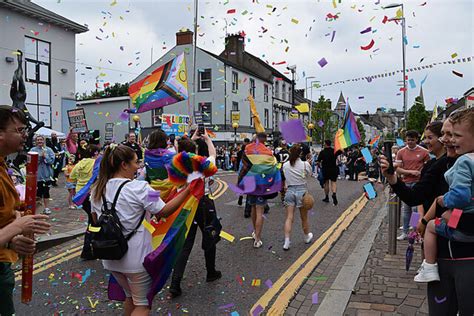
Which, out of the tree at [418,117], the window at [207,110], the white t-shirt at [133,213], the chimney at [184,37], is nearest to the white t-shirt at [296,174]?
the white t-shirt at [133,213]

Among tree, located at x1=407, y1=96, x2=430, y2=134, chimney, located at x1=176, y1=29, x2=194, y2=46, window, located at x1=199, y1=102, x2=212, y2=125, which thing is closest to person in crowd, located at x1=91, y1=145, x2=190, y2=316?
window, located at x1=199, y1=102, x2=212, y2=125

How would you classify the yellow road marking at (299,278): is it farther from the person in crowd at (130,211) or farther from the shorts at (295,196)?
the person in crowd at (130,211)

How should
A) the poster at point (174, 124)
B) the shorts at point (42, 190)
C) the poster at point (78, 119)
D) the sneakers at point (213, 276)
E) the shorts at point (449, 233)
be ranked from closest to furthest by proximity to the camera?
the shorts at point (449, 233) < the sneakers at point (213, 276) < the shorts at point (42, 190) < the poster at point (78, 119) < the poster at point (174, 124)

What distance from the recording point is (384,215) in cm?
969

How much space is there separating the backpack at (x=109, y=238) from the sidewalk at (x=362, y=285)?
2177 millimetres

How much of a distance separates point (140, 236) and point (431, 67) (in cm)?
1217

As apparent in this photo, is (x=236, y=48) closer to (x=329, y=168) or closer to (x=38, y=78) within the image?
(x=38, y=78)

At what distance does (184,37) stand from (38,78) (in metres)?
14.0

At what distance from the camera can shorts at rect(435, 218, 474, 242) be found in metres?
2.38

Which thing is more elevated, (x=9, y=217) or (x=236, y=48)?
(x=236, y=48)

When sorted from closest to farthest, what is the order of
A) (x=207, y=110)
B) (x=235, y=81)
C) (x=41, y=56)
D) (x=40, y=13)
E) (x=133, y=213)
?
(x=133, y=213) < (x=40, y=13) < (x=41, y=56) < (x=207, y=110) < (x=235, y=81)

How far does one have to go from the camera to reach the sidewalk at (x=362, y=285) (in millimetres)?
4105

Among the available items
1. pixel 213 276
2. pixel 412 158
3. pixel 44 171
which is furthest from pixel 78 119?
pixel 412 158

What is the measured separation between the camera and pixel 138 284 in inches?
120
